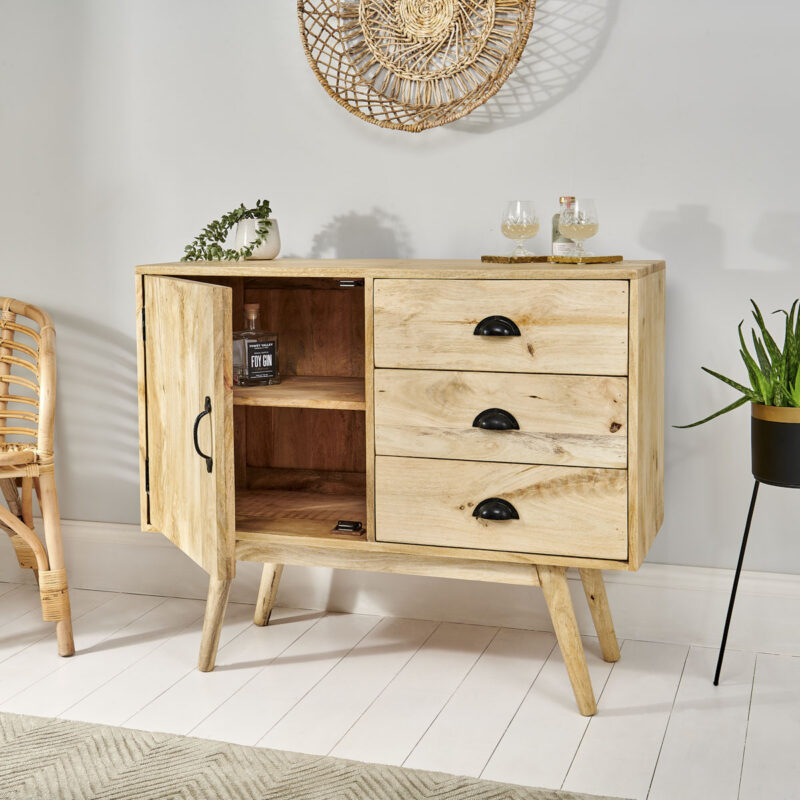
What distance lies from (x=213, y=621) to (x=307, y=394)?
1.68 feet

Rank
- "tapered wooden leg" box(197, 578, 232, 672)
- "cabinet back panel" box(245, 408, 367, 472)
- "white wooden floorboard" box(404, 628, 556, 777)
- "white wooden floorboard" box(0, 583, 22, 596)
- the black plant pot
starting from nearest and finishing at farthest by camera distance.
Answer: "white wooden floorboard" box(404, 628, 556, 777) → the black plant pot → "tapered wooden leg" box(197, 578, 232, 672) → "cabinet back panel" box(245, 408, 367, 472) → "white wooden floorboard" box(0, 583, 22, 596)

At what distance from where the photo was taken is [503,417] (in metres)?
1.92

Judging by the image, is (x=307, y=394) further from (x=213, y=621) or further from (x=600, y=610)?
(x=600, y=610)

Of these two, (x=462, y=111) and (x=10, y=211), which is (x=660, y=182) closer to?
(x=462, y=111)

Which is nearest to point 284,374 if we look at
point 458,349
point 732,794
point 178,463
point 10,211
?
point 178,463

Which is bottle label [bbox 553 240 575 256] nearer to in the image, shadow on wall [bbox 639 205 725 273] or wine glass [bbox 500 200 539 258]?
wine glass [bbox 500 200 539 258]

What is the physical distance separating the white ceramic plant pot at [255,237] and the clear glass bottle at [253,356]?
0.37 ft

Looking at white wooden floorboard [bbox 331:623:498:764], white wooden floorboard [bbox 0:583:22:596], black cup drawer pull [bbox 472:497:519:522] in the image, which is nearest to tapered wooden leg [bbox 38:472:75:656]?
white wooden floorboard [bbox 0:583:22:596]

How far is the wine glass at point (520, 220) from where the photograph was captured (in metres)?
2.05

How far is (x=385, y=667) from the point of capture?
2.22 meters

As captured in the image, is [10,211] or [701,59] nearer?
[701,59]

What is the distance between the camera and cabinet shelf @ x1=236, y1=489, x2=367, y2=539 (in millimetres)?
2137

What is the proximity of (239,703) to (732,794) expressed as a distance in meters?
0.93

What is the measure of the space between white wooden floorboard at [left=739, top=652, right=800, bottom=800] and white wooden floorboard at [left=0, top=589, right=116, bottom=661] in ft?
4.93
